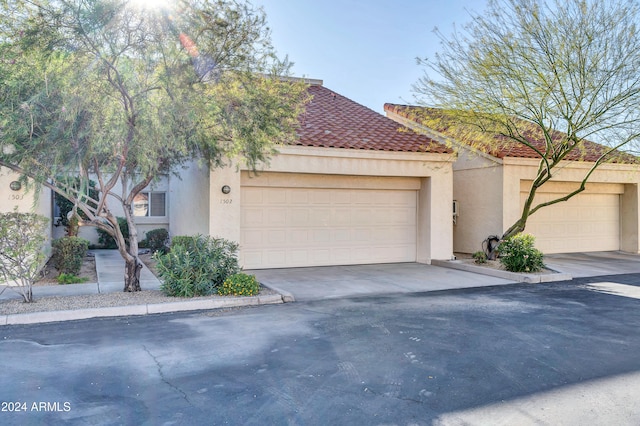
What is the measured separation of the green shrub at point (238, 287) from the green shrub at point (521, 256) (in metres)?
6.54

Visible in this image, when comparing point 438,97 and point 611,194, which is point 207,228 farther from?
point 611,194

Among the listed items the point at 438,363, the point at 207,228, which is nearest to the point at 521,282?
the point at 438,363

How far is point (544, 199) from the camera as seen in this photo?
52.6 feet

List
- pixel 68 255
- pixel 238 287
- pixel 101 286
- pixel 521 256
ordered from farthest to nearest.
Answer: pixel 521 256
pixel 68 255
pixel 101 286
pixel 238 287

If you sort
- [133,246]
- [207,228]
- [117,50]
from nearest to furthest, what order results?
[117,50] → [133,246] → [207,228]

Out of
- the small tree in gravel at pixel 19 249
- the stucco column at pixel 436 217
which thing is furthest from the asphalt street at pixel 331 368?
the stucco column at pixel 436 217

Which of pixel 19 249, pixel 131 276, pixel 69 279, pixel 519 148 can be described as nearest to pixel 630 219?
pixel 519 148

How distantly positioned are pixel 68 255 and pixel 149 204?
27.9 ft

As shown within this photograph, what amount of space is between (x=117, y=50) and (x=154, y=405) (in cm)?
534

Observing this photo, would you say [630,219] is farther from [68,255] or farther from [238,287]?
[68,255]

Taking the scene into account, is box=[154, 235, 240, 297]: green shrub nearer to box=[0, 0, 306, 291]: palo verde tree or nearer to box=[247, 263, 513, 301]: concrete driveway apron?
box=[0, 0, 306, 291]: palo verde tree

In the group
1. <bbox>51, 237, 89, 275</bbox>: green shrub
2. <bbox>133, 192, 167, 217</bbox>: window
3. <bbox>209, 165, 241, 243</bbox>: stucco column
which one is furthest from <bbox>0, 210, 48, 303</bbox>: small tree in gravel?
<bbox>133, 192, 167, 217</bbox>: window

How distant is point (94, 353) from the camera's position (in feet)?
17.5

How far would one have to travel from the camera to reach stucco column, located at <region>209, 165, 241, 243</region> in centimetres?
1119
